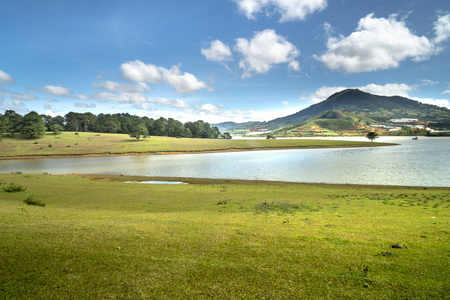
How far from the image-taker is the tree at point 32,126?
4353 inches

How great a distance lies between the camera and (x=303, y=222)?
492 inches

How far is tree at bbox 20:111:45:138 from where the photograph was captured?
111 m

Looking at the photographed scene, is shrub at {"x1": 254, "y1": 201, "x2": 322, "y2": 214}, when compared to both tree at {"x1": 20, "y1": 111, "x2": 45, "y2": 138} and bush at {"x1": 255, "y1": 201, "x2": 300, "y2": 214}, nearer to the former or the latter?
bush at {"x1": 255, "y1": 201, "x2": 300, "y2": 214}

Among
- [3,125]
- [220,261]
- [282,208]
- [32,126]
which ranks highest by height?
[3,125]

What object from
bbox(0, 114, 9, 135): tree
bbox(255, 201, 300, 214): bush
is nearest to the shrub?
bbox(255, 201, 300, 214): bush

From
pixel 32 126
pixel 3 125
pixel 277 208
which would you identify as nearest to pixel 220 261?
pixel 277 208

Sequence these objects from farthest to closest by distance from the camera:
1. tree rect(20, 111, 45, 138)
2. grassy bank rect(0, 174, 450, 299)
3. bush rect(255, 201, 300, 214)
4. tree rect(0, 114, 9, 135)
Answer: tree rect(0, 114, 9, 135) < tree rect(20, 111, 45, 138) < bush rect(255, 201, 300, 214) < grassy bank rect(0, 174, 450, 299)

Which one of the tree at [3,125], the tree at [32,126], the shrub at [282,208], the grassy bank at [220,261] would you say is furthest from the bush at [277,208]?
the tree at [3,125]

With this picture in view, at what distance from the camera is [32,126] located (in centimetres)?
11150

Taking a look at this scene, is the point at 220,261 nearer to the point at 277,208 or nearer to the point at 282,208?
the point at 277,208

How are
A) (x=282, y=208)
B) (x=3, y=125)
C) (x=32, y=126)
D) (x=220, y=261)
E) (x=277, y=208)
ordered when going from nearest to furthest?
(x=220, y=261) → (x=277, y=208) → (x=282, y=208) → (x=3, y=125) → (x=32, y=126)

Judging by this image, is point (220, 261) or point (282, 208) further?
point (282, 208)

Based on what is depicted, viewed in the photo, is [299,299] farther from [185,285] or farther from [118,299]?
[118,299]

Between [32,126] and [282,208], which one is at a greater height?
[32,126]
